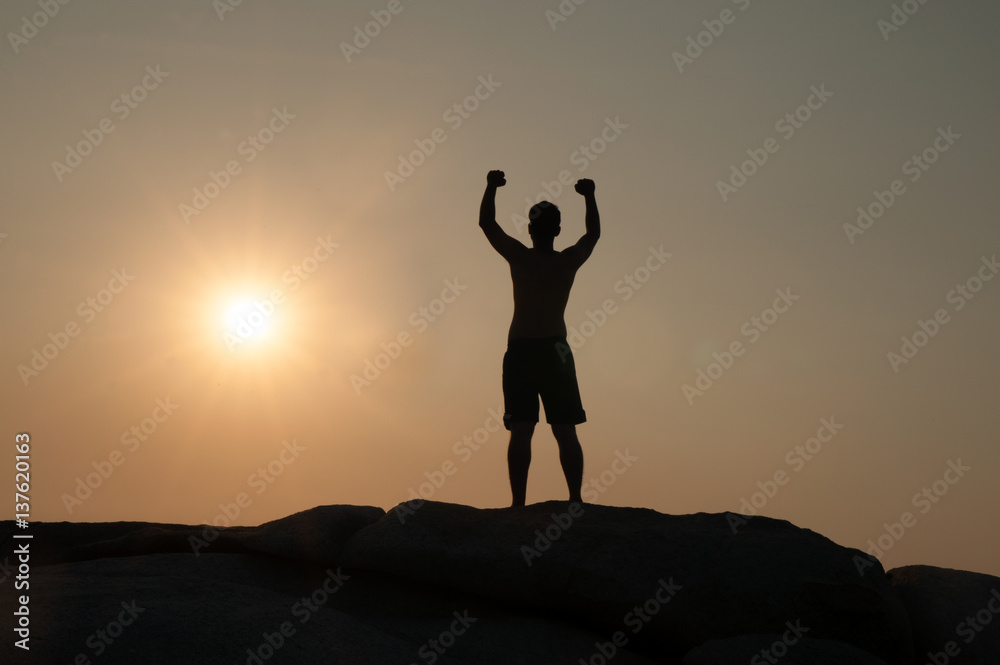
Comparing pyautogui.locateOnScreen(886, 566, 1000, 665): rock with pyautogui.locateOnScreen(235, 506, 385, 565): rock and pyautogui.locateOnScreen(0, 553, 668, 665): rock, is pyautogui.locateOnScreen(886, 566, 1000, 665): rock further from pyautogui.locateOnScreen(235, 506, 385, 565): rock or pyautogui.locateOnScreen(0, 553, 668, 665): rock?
pyautogui.locateOnScreen(235, 506, 385, 565): rock

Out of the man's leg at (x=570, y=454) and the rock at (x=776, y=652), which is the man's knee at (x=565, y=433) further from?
the rock at (x=776, y=652)

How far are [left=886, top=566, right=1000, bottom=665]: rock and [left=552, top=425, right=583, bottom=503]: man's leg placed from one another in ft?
9.64

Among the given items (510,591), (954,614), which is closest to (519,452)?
(510,591)

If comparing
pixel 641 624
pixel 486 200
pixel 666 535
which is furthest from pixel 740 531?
pixel 486 200

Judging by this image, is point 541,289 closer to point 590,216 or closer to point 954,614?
point 590,216

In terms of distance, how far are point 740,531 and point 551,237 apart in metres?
3.11

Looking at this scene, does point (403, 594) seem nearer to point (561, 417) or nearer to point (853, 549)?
point (561, 417)

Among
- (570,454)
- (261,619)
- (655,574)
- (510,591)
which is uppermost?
(570,454)

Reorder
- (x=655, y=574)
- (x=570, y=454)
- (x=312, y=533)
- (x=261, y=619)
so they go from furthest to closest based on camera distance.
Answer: (x=570, y=454)
(x=312, y=533)
(x=655, y=574)
(x=261, y=619)

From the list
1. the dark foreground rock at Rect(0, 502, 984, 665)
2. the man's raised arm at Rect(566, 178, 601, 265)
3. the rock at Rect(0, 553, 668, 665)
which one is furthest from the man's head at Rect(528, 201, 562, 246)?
the rock at Rect(0, 553, 668, 665)

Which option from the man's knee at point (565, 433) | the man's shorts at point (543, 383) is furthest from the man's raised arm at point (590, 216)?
the man's knee at point (565, 433)

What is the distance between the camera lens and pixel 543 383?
8.38 metres

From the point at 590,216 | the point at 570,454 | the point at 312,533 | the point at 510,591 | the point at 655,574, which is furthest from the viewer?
the point at 590,216

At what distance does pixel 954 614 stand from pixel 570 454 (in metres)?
3.42
